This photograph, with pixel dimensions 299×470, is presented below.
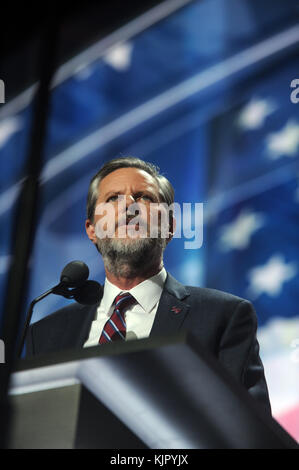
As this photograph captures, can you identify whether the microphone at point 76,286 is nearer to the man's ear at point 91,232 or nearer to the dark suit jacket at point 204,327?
the dark suit jacket at point 204,327

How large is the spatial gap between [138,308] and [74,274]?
0.34 metres

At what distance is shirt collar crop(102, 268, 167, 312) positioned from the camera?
1.72 m

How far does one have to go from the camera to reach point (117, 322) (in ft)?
5.26

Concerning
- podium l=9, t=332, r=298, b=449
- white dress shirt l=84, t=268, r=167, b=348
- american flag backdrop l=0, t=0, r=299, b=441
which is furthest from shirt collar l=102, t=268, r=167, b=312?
podium l=9, t=332, r=298, b=449

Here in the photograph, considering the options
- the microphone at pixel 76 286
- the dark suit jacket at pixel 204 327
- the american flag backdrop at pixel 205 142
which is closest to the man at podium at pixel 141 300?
the dark suit jacket at pixel 204 327

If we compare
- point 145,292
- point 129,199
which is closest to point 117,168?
point 129,199

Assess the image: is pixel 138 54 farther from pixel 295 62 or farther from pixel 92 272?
pixel 92 272

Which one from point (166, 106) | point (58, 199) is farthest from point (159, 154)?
point (58, 199)

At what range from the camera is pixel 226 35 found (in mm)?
2910

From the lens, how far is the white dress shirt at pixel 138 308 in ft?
5.35

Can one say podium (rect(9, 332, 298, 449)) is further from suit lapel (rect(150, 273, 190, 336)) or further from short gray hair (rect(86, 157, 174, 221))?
short gray hair (rect(86, 157, 174, 221))

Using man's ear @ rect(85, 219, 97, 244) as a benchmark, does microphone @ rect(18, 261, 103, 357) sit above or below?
below

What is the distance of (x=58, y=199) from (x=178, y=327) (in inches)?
55.6
